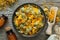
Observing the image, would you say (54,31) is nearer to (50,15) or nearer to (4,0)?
(50,15)

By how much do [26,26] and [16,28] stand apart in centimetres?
6

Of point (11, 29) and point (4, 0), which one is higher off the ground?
point (4, 0)

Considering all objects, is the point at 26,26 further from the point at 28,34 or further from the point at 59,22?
the point at 59,22

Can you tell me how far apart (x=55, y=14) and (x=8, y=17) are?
28 cm

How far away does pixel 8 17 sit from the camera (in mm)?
1175

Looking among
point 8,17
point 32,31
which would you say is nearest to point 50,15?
point 32,31

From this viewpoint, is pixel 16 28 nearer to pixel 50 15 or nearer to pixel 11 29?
pixel 11 29

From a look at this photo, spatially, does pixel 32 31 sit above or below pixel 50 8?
below

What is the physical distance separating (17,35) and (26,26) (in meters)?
0.10

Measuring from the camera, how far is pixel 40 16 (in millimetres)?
1120

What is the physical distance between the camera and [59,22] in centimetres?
117

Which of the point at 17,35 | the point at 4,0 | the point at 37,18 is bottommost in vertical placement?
the point at 17,35

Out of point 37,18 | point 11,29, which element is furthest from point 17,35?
point 37,18

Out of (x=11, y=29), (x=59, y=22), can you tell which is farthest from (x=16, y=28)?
(x=59, y=22)
